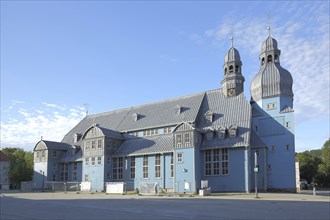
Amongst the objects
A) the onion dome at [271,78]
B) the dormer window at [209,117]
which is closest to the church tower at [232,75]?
the onion dome at [271,78]

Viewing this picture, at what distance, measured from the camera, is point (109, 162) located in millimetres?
55438

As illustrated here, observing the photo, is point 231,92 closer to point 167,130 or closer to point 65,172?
point 167,130

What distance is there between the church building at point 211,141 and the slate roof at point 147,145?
0.54 feet

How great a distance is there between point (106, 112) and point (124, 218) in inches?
2132

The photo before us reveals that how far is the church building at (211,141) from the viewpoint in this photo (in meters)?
46.5

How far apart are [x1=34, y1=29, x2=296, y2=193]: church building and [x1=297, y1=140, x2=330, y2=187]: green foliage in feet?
126

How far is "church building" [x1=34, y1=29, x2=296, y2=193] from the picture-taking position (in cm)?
4647

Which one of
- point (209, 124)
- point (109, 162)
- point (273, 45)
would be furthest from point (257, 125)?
point (109, 162)

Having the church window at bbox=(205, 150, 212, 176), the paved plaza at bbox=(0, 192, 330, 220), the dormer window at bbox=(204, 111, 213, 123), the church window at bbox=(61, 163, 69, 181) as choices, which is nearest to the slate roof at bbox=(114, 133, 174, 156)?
the church window at bbox=(205, 150, 212, 176)

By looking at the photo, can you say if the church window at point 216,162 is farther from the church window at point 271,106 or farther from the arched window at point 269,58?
the arched window at point 269,58

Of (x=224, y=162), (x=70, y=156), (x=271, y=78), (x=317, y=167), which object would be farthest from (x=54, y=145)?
(x=317, y=167)

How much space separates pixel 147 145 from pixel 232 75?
633 inches

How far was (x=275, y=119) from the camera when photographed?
163 ft

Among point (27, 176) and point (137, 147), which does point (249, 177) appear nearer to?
point (137, 147)
